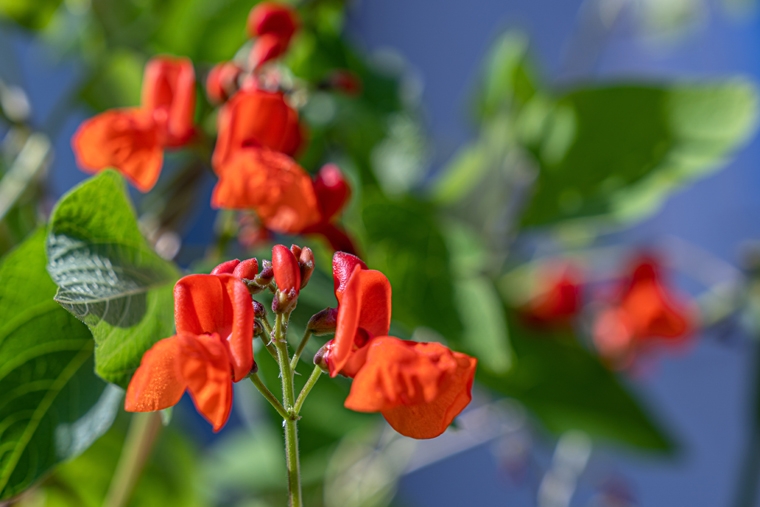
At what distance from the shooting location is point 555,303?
62cm

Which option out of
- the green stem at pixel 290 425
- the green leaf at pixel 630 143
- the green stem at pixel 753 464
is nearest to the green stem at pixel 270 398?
the green stem at pixel 290 425

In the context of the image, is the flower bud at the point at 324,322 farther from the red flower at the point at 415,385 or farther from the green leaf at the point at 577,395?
the green leaf at the point at 577,395

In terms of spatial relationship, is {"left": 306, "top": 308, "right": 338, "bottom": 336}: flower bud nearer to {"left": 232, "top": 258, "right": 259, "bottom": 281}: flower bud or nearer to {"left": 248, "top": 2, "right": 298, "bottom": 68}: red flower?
{"left": 232, "top": 258, "right": 259, "bottom": 281}: flower bud

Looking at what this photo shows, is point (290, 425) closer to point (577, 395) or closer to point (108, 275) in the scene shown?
point (108, 275)

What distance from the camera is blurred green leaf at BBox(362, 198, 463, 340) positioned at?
361mm

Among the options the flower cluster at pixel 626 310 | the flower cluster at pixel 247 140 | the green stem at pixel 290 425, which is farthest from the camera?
the flower cluster at pixel 626 310

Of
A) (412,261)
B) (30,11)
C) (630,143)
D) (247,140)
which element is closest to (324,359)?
(247,140)

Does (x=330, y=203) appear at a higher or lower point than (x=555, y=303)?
higher

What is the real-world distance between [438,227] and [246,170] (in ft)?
0.61

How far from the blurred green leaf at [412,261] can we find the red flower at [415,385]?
195 mm

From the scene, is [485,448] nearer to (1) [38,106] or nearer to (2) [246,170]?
(1) [38,106]

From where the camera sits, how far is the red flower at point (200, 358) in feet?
0.47

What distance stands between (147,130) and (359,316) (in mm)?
163

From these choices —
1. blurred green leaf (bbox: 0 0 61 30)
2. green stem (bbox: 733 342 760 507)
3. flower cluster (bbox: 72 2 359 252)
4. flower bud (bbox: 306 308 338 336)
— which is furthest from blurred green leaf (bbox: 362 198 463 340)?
green stem (bbox: 733 342 760 507)
